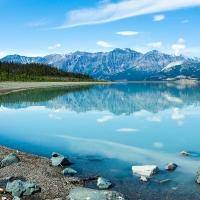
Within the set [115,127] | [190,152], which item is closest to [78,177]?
[190,152]

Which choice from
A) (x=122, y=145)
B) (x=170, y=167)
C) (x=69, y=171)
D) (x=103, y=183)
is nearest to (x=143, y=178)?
(x=103, y=183)

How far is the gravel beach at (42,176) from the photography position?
12781mm

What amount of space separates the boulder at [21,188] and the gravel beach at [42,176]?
228 millimetres

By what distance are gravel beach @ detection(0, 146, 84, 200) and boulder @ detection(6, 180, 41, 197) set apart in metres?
0.23

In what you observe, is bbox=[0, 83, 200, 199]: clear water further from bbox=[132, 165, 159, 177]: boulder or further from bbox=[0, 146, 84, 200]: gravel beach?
bbox=[0, 146, 84, 200]: gravel beach

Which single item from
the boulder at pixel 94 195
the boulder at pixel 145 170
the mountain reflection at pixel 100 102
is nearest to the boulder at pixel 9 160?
the boulder at pixel 94 195

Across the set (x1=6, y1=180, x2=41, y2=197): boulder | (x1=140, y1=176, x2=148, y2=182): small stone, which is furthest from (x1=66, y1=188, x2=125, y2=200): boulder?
(x1=140, y1=176, x2=148, y2=182): small stone

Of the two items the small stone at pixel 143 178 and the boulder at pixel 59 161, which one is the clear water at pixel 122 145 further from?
the boulder at pixel 59 161

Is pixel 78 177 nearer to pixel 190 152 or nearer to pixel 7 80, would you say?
pixel 190 152

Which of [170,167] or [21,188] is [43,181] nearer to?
[21,188]

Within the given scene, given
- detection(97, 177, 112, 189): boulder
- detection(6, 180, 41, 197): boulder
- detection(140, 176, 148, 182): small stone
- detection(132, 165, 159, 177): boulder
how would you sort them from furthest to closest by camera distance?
detection(132, 165, 159, 177): boulder
detection(140, 176, 148, 182): small stone
detection(97, 177, 112, 189): boulder
detection(6, 180, 41, 197): boulder

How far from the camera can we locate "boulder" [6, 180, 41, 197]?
12.5 metres

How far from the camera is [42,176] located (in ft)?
49.1

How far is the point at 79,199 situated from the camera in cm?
1129
